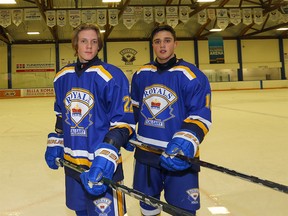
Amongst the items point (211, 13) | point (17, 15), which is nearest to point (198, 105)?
point (17, 15)

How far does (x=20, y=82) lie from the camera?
819 inches

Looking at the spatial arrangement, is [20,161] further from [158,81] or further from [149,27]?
[149,27]

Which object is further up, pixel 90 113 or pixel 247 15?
pixel 247 15

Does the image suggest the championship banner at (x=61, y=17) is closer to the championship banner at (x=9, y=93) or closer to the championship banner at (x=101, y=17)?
the championship banner at (x=101, y=17)

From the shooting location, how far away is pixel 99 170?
48.2 inches

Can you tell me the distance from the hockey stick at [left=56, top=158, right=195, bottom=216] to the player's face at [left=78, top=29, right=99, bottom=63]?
21.7 inches

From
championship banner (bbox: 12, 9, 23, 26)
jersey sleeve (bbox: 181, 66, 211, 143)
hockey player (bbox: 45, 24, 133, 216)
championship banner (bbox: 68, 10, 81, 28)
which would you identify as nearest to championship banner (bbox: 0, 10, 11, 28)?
championship banner (bbox: 12, 9, 23, 26)

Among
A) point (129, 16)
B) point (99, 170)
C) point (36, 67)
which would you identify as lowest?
point (99, 170)

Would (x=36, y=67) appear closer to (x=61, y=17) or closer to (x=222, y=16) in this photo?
(x=61, y=17)

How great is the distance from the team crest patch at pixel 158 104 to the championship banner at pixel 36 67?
21182 millimetres

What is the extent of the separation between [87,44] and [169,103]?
594mm

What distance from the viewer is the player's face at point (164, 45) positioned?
69.7 inches

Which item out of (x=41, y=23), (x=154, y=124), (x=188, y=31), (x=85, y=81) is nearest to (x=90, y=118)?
(x=85, y=81)

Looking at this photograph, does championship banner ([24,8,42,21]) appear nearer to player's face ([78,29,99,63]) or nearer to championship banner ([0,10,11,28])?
championship banner ([0,10,11,28])
